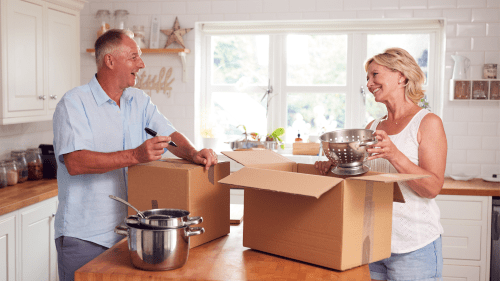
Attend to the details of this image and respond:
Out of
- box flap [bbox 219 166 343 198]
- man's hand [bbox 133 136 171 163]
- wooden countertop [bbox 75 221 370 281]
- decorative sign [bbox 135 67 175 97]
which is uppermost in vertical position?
decorative sign [bbox 135 67 175 97]

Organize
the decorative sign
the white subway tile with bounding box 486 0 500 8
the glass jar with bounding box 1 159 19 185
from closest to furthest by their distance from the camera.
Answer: the glass jar with bounding box 1 159 19 185 < the white subway tile with bounding box 486 0 500 8 < the decorative sign

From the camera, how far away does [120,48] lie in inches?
79.4

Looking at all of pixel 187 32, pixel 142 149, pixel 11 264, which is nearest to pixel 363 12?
pixel 187 32

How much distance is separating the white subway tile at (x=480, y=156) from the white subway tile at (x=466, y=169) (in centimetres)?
3

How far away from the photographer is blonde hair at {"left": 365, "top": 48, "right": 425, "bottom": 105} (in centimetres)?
188

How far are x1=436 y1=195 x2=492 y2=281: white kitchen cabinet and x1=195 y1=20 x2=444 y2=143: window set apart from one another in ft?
3.19

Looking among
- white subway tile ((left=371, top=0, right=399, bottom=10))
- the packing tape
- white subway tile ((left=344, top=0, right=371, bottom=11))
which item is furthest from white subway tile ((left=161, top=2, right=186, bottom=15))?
the packing tape

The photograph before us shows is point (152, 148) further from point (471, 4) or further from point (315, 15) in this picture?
point (471, 4)

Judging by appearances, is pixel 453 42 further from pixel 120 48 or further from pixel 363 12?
pixel 120 48

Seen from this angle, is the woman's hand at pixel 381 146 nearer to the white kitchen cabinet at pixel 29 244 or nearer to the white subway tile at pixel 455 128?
the white kitchen cabinet at pixel 29 244

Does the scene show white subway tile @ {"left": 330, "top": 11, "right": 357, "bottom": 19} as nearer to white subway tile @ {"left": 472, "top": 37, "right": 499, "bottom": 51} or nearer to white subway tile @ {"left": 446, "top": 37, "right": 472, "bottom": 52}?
white subway tile @ {"left": 446, "top": 37, "right": 472, "bottom": 52}

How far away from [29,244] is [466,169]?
3.29 meters

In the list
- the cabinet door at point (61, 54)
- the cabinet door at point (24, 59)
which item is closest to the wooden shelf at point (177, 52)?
the cabinet door at point (61, 54)

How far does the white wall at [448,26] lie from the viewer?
3744 mm
